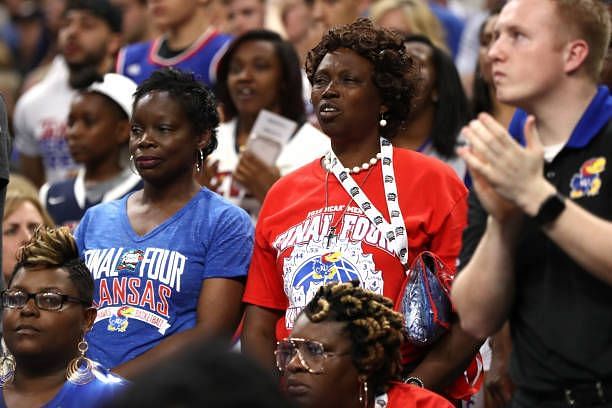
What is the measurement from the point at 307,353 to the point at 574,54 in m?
1.25

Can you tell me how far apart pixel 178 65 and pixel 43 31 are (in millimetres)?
4777

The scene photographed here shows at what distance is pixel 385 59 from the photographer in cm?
477

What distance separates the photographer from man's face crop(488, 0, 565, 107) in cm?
362

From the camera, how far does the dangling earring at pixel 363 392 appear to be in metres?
4.09

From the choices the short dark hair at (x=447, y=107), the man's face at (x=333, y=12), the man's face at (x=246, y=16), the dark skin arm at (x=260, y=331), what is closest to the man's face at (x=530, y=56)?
the dark skin arm at (x=260, y=331)

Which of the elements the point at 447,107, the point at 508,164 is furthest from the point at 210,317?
the point at 447,107

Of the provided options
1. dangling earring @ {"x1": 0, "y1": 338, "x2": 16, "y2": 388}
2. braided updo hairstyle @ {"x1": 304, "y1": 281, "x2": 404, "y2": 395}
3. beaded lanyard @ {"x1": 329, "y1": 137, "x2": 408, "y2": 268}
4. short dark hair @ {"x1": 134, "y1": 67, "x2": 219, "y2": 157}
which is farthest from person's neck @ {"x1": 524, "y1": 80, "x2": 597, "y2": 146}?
dangling earring @ {"x1": 0, "y1": 338, "x2": 16, "y2": 388}

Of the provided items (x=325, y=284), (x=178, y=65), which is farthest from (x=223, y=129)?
(x=325, y=284)

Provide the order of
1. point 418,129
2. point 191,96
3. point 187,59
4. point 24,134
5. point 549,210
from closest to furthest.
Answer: point 549,210 < point 191,96 < point 418,129 < point 187,59 < point 24,134

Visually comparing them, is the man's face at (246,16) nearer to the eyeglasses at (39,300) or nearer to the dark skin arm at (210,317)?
the dark skin arm at (210,317)

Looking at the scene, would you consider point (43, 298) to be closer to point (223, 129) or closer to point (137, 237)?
point (137, 237)

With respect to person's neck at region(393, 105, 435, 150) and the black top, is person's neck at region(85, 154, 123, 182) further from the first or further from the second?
the black top

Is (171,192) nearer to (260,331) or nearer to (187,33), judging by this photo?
(260,331)

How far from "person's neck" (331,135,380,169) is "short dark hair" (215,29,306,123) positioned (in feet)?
6.23
